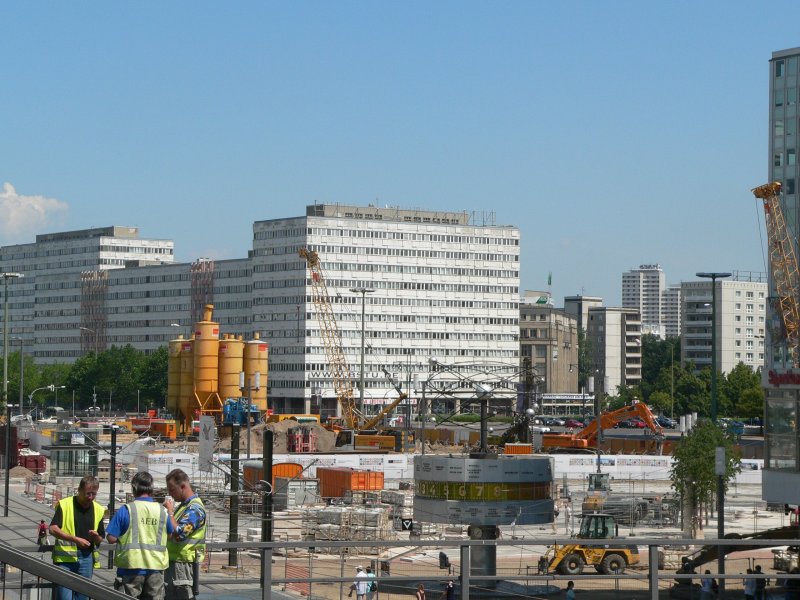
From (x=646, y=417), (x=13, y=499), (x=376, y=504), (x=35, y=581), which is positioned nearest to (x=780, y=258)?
(x=646, y=417)

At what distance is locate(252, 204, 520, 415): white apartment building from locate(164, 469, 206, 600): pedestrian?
14972cm

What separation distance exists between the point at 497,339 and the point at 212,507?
12934cm

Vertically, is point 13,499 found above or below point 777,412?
below

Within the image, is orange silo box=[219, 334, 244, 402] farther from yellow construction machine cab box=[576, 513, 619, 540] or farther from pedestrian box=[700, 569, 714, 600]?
pedestrian box=[700, 569, 714, 600]

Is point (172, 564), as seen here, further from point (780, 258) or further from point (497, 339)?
point (497, 339)

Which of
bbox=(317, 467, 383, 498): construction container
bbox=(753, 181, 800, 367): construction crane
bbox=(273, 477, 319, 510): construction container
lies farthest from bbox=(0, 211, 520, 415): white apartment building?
bbox=(273, 477, 319, 510): construction container

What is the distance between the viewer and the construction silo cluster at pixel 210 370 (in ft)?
355

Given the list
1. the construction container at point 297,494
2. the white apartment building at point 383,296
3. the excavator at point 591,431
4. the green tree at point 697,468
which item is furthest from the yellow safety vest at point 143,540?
the white apartment building at point 383,296

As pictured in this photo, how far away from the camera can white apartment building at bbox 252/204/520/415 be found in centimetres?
16662

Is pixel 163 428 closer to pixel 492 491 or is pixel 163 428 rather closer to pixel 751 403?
pixel 751 403

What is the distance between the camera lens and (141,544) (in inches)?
499

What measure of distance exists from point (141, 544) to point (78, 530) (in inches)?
29.4

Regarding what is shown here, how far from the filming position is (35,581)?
35.8ft

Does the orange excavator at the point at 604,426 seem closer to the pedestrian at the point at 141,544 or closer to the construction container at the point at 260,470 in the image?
the construction container at the point at 260,470
